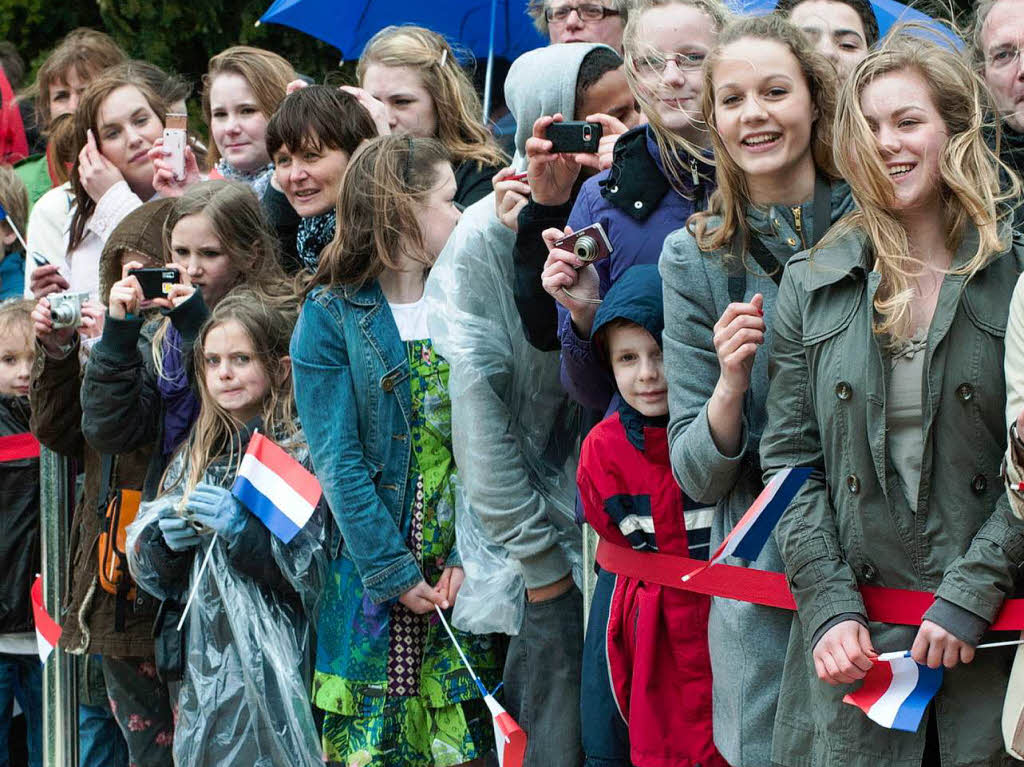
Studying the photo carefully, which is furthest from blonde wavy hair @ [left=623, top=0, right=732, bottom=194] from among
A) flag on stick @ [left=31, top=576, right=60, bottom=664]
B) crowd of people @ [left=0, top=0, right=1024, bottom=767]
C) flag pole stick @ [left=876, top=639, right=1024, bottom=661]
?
flag on stick @ [left=31, top=576, right=60, bottom=664]

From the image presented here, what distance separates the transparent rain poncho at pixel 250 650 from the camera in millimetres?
4852

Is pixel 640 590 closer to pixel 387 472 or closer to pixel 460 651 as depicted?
pixel 460 651

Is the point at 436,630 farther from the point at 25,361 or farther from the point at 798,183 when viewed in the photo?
the point at 25,361

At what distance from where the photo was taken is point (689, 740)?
368 cm

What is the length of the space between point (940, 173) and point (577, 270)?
3.33ft

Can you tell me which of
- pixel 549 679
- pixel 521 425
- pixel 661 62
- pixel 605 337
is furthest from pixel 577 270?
pixel 549 679

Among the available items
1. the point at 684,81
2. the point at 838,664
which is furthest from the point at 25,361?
the point at 838,664

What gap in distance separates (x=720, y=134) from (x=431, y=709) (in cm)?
191

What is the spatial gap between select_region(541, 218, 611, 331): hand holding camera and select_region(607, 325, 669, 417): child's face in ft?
0.47

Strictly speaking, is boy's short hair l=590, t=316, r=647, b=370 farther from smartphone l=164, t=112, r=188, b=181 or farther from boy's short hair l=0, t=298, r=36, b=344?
boy's short hair l=0, t=298, r=36, b=344

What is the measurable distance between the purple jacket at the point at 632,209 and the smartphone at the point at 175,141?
8.38ft

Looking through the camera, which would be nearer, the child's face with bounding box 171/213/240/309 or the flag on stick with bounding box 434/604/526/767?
the flag on stick with bounding box 434/604/526/767

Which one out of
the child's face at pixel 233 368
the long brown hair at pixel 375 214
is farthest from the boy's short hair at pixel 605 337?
the child's face at pixel 233 368

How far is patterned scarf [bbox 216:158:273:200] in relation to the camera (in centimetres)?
602
